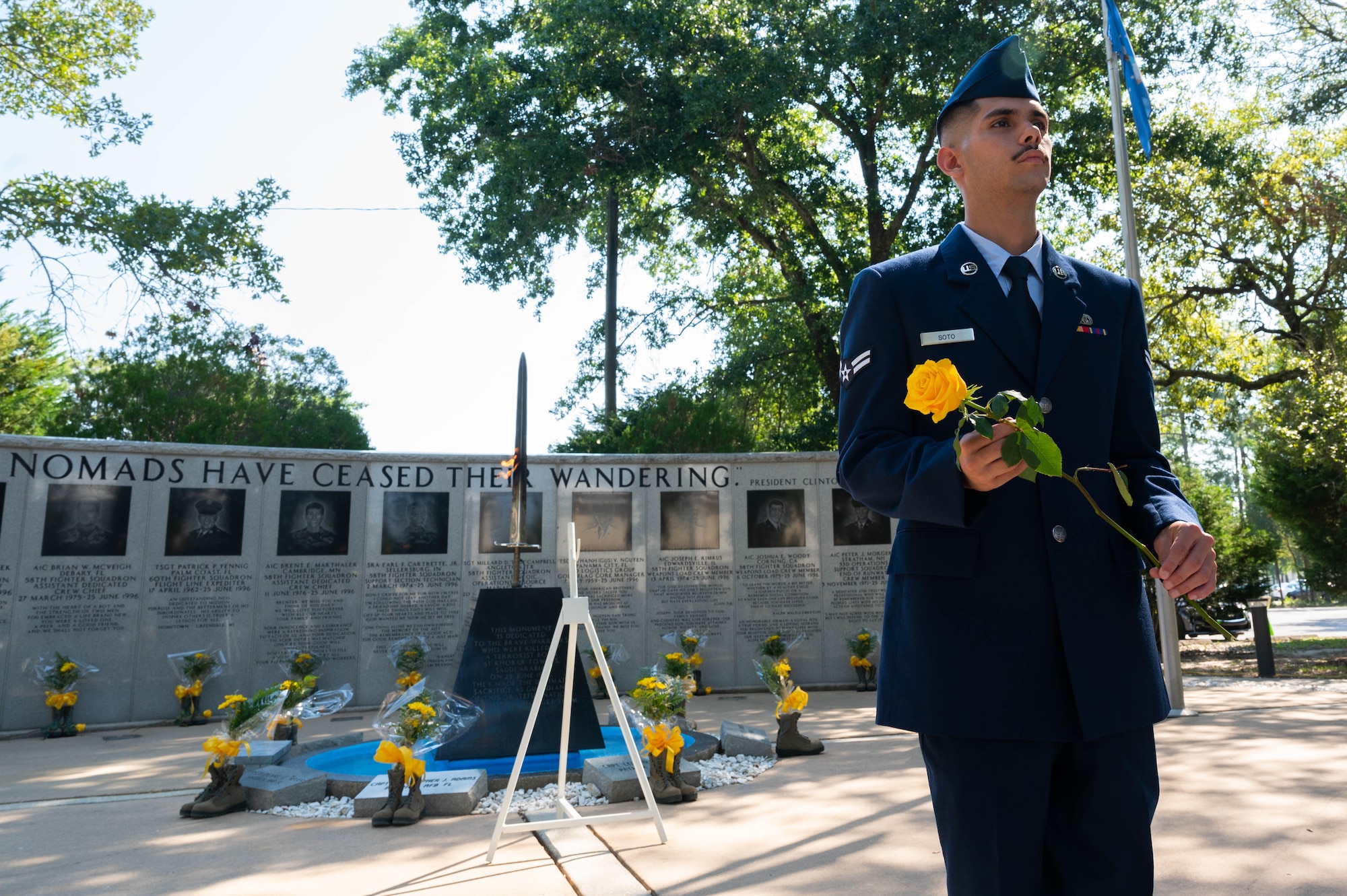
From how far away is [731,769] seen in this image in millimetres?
6254

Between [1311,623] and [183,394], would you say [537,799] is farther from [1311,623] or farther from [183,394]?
[1311,623]

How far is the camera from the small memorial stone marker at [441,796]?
5.19 metres

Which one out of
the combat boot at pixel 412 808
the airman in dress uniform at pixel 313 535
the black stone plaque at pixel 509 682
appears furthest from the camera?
the airman in dress uniform at pixel 313 535

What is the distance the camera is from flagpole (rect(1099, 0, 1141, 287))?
8.76m

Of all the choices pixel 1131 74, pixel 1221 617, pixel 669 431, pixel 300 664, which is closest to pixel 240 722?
pixel 300 664

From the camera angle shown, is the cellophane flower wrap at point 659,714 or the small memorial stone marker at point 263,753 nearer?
the cellophane flower wrap at point 659,714

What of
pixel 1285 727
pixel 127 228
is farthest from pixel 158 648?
pixel 1285 727

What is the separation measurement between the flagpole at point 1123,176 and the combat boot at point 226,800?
863 centimetres

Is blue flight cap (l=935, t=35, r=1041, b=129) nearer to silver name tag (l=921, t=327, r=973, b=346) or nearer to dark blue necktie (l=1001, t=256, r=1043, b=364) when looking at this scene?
dark blue necktie (l=1001, t=256, r=1043, b=364)

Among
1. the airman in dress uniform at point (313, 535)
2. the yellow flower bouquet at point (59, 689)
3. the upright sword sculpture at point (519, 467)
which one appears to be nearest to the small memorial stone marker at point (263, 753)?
the upright sword sculpture at point (519, 467)

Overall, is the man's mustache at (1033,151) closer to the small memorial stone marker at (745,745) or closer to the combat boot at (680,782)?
the combat boot at (680,782)

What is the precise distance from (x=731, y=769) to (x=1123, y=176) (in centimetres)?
727

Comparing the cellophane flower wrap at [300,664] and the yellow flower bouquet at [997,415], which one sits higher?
the yellow flower bouquet at [997,415]

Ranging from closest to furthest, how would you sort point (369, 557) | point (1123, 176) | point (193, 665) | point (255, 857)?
point (255, 857) → point (1123, 176) → point (193, 665) → point (369, 557)
